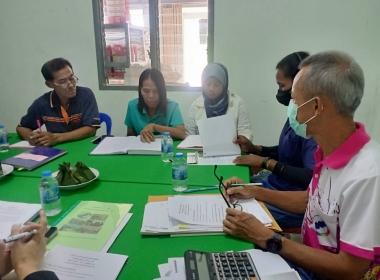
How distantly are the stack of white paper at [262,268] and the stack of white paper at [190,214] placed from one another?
145 mm

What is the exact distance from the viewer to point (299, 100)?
39.9 inches

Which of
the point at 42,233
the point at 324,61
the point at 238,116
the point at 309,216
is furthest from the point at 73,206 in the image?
the point at 238,116

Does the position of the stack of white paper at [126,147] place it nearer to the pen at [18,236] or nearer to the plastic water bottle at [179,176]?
the plastic water bottle at [179,176]

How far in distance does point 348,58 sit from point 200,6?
2.68m

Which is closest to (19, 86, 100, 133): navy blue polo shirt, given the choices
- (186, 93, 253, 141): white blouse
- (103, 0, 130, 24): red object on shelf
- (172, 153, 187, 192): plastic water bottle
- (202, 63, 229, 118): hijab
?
(186, 93, 253, 141): white blouse

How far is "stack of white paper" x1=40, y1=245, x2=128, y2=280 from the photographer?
787mm

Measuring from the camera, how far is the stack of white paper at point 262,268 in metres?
0.79

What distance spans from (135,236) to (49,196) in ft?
1.28

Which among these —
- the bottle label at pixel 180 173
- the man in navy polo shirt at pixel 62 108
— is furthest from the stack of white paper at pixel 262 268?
the man in navy polo shirt at pixel 62 108

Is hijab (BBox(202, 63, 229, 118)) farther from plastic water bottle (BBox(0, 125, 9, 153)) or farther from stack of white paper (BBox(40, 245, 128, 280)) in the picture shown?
stack of white paper (BBox(40, 245, 128, 280))

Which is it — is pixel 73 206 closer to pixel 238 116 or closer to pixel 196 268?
pixel 196 268

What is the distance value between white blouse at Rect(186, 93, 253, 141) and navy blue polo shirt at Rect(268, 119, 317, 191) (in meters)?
0.58

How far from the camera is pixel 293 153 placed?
1.67 metres

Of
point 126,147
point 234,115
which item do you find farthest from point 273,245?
point 234,115
